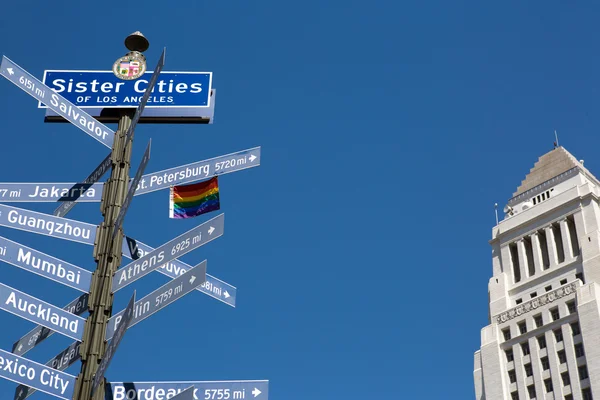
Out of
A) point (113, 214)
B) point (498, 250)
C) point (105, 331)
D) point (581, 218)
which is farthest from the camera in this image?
point (498, 250)

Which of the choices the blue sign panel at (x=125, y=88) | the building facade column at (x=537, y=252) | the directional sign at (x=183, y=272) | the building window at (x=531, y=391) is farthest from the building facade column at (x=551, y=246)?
the directional sign at (x=183, y=272)

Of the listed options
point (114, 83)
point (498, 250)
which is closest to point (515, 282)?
point (498, 250)

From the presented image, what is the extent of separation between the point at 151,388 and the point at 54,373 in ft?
4.18

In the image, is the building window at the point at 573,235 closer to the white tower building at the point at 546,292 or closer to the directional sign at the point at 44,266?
the white tower building at the point at 546,292

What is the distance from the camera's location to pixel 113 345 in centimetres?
1070

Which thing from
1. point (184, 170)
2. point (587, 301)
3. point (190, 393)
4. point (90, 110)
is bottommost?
point (190, 393)

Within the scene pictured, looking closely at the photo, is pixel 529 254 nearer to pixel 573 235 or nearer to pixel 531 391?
pixel 573 235

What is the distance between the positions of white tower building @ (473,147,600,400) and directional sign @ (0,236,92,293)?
5733 cm

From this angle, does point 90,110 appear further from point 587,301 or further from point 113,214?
point 587,301

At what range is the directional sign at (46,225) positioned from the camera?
12.7 metres

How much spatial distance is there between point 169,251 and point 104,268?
874 mm

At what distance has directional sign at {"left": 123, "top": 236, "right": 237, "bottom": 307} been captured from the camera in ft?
43.7

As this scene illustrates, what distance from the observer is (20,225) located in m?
12.8

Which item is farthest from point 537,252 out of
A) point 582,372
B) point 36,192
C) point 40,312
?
point 40,312
